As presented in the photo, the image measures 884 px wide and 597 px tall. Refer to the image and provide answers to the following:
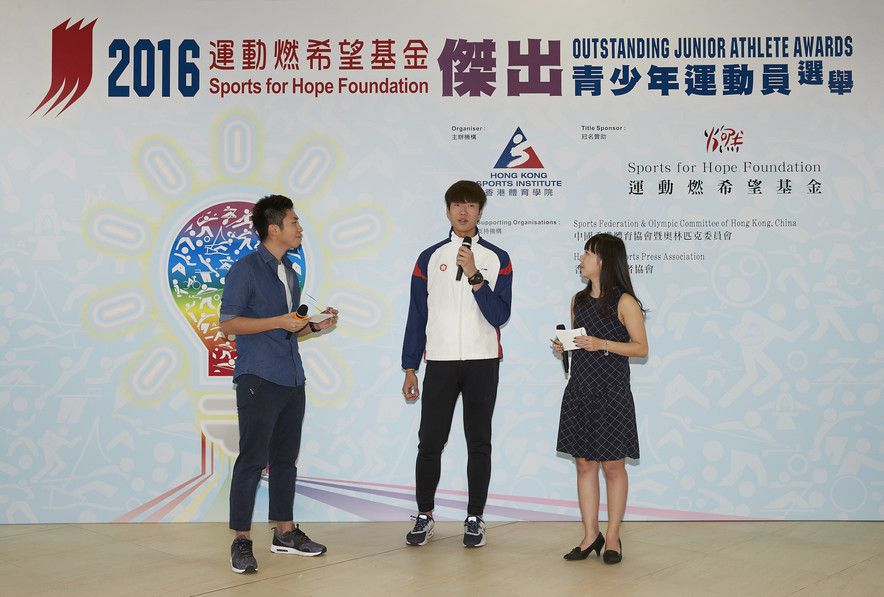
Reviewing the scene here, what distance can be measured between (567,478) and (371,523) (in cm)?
103

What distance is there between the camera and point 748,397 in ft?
13.2

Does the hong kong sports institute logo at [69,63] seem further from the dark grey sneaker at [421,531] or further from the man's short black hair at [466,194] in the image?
the dark grey sneaker at [421,531]

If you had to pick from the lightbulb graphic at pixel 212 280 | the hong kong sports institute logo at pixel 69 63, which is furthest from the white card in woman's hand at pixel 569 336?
the hong kong sports institute logo at pixel 69 63

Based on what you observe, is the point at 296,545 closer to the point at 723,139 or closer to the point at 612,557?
the point at 612,557

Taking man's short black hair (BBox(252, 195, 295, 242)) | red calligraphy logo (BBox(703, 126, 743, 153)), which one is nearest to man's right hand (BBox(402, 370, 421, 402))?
man's short black hair (BBox(252, 195, 295, 242))

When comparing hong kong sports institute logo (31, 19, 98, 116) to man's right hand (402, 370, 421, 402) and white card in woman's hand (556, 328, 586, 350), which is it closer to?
man's right hand (402, 370, 421, 402)

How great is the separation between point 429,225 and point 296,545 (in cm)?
168

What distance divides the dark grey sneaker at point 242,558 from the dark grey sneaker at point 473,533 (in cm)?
95

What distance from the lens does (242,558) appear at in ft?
10.4

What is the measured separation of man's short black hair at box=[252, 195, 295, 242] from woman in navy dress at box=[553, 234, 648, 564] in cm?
130

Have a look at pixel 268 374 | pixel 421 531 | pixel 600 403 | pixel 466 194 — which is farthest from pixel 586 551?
pixel 466 194

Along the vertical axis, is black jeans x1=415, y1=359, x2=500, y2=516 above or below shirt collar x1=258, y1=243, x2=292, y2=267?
below

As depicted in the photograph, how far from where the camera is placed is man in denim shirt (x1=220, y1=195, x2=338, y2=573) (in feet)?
10.5

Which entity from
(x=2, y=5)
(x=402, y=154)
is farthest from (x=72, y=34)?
(x=402, y=154)
